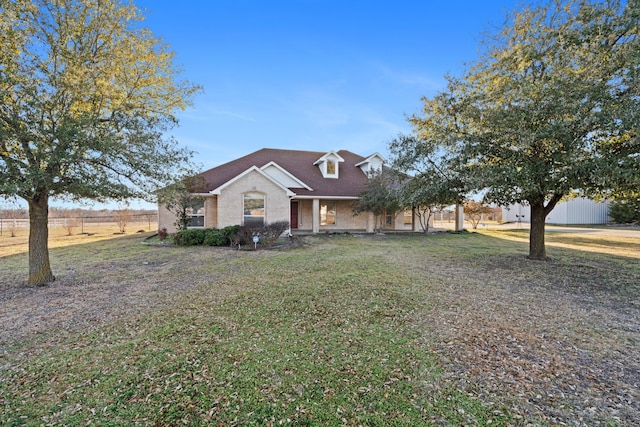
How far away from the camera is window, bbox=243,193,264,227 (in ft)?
57.4

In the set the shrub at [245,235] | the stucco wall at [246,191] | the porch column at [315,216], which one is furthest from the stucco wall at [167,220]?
the porch column at [315,216]

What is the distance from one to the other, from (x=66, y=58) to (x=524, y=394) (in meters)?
10.4

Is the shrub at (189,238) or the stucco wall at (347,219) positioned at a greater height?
the stucco wall at (347,219)

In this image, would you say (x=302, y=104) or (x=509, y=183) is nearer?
(x=509, y=183)

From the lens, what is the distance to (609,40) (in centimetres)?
728

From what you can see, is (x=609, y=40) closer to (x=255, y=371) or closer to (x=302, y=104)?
(x=255, y=371)

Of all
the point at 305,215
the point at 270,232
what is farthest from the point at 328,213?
the point at 270,232

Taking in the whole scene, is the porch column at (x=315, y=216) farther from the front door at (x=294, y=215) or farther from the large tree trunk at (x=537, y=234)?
the large tree trunk at (x=537, y=234)

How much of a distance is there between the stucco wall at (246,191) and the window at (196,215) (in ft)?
5.33

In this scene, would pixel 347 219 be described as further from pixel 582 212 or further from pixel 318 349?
pixel 582 212

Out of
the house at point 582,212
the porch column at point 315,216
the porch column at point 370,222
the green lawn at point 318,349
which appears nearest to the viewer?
the green lawn at point 318,349

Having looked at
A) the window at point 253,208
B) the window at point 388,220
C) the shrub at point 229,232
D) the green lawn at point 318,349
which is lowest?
the green lawn at point 318,349

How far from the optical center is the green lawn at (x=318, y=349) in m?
2.87

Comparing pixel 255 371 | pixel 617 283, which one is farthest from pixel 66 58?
pixel 617 283
